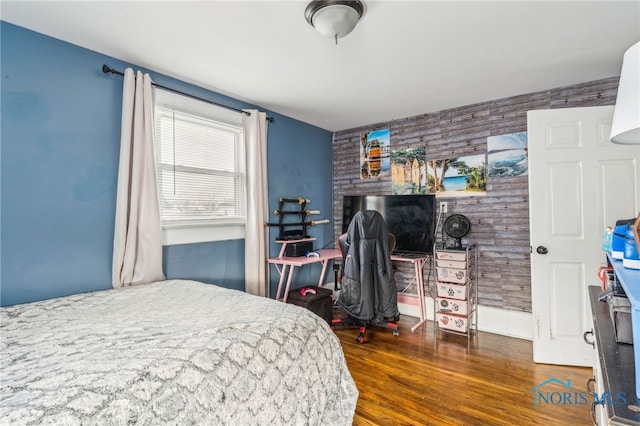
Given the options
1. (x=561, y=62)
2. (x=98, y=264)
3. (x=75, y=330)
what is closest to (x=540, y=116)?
(x=561, y=62)

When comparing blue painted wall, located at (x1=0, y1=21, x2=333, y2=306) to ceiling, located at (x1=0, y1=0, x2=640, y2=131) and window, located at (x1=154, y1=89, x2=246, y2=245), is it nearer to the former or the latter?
ceiling, located at (x1=0, y1=0, x2=640, y2=131)

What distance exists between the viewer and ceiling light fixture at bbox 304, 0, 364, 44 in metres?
1.57

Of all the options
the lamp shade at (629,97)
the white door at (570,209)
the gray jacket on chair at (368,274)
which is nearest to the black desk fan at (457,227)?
the white door at (570,209)

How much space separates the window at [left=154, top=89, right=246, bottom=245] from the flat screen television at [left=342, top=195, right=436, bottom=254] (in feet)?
5.40

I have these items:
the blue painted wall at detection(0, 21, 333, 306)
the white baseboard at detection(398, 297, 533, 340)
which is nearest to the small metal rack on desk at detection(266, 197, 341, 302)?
the blue painted wall at detection(0, 21, 333, 306)

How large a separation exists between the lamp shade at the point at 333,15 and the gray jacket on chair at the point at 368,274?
160 centimetres

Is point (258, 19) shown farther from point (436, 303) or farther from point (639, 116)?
point (436, 303)

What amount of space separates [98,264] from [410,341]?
8.81 ft

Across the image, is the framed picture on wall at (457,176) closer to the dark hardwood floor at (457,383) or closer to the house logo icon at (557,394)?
the dark hardwood floor at (457,383)

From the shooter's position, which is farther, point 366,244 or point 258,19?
point 366,244

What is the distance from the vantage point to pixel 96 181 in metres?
2.07

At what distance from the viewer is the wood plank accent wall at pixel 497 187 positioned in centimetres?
279

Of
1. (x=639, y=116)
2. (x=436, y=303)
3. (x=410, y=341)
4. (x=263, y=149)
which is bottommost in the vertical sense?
(x=410, y=341)

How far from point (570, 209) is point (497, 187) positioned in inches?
29.6
